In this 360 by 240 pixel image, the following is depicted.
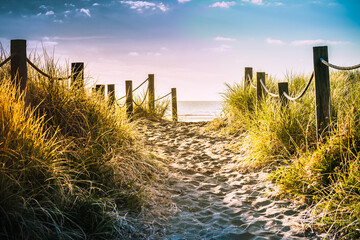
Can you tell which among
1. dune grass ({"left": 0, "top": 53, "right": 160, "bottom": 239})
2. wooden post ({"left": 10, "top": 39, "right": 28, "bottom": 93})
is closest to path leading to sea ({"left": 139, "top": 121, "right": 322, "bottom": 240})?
dune grass ({"left": 0, "top": 53, "right": 160, "bottom": 239})

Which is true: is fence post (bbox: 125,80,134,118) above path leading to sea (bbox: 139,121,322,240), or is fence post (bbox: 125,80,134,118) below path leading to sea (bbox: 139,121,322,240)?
above

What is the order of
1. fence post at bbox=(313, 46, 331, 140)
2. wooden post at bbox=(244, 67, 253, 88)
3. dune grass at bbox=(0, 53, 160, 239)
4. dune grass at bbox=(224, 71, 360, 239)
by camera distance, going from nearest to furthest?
1. dune grass at bbox=(0, 53, 160, 239)
2. dune grass at bbox=(224, 71, 360, 239)
3. fence post at bbox=(313, 46, 331, 140)
4. wooden post at bbox=(244, 67, 253, 88)

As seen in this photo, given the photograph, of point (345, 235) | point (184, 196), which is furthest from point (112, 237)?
point (345, 235)

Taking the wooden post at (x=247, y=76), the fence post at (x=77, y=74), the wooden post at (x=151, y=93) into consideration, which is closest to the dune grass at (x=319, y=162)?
the wooden post at (x=247, y=76)

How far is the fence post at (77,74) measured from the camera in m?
4.89

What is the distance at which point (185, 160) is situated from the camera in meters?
5.80

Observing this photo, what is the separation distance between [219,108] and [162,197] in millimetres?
4762

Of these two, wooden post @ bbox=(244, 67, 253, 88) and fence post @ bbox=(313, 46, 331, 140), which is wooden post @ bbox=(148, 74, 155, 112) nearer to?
wooden post @ bbox=(244, 67, 253, 88)

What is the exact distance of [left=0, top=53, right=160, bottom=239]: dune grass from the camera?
98.4 inches

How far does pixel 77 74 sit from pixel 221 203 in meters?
3.14

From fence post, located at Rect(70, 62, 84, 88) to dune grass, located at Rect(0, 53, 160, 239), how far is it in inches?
16.0

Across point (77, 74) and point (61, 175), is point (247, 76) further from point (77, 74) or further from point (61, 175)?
point (61, 175)

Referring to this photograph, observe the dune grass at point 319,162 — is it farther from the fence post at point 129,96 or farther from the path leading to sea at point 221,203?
the fence post at point 129,96

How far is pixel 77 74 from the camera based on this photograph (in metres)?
5.07
